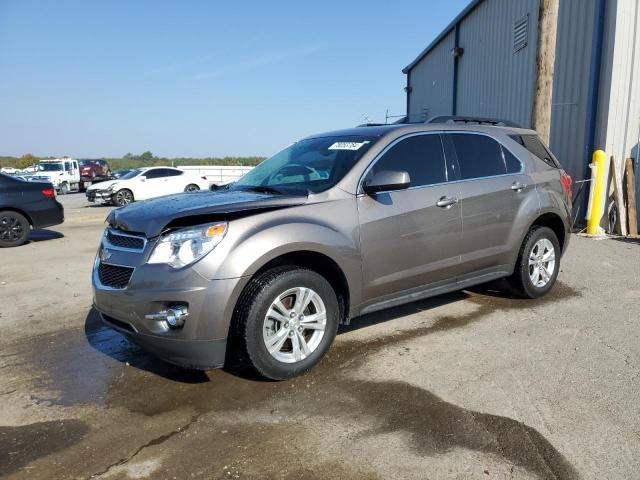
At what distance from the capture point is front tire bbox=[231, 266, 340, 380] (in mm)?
3283

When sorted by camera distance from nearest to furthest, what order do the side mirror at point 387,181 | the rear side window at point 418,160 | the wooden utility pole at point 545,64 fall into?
the side mirror at point 387,181 → the rear side window at point 418,160 → the wooden utility pole at point 545,64

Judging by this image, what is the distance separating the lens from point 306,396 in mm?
3344

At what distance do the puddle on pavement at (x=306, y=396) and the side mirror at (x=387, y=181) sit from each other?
1.32 meters

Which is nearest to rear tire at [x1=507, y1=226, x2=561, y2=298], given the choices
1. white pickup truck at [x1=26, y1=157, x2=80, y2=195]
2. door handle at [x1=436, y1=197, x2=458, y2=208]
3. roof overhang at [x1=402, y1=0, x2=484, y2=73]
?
door handle at [x1=436, y1=197, x2=458, y2=208]

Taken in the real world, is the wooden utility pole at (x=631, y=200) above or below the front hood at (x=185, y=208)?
below

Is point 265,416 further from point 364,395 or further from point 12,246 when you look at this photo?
point 12,246

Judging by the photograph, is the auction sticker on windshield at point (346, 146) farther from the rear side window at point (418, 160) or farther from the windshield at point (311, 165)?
the rear side window at point (418, 160)

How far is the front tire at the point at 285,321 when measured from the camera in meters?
3.28

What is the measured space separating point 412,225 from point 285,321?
1358 millimetres

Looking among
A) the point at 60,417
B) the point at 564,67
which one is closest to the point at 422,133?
the point at 60,417

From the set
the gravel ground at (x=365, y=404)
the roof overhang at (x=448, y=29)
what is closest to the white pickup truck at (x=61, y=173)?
the roof overhang at (x=448, y=29)

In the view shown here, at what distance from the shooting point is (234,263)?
3182 mm

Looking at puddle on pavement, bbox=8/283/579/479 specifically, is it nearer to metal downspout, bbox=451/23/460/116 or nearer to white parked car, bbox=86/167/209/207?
white parked car, bbox=86/167/209/207

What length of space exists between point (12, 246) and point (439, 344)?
894cm
